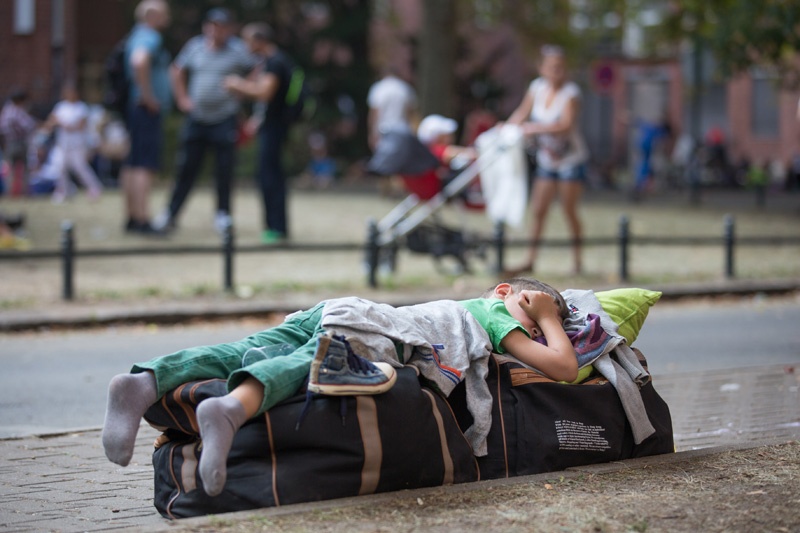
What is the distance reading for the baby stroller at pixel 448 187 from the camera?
42.1 feet

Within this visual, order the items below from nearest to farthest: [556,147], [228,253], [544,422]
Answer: [544,422]
[228,253]
[556,147]

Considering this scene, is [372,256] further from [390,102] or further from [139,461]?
[390,102]

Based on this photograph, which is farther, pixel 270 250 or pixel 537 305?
pixel 270 250

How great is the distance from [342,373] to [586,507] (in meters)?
0.97

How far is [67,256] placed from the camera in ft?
35.8

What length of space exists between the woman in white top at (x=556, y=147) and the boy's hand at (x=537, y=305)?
7.65 m

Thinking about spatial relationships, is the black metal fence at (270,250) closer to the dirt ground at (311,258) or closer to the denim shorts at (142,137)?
the dirt ground at (311,258)

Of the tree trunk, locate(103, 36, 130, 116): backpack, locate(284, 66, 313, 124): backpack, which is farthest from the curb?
the tree trunk

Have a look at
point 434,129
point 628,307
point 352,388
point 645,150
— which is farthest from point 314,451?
point 645,150

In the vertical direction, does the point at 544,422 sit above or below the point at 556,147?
below

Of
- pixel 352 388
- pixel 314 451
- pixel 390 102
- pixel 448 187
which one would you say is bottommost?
pixel 314 451

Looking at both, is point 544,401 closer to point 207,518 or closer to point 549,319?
point 549,319

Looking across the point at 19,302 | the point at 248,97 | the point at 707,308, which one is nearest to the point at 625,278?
the point at 707,308

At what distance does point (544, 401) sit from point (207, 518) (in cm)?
150
